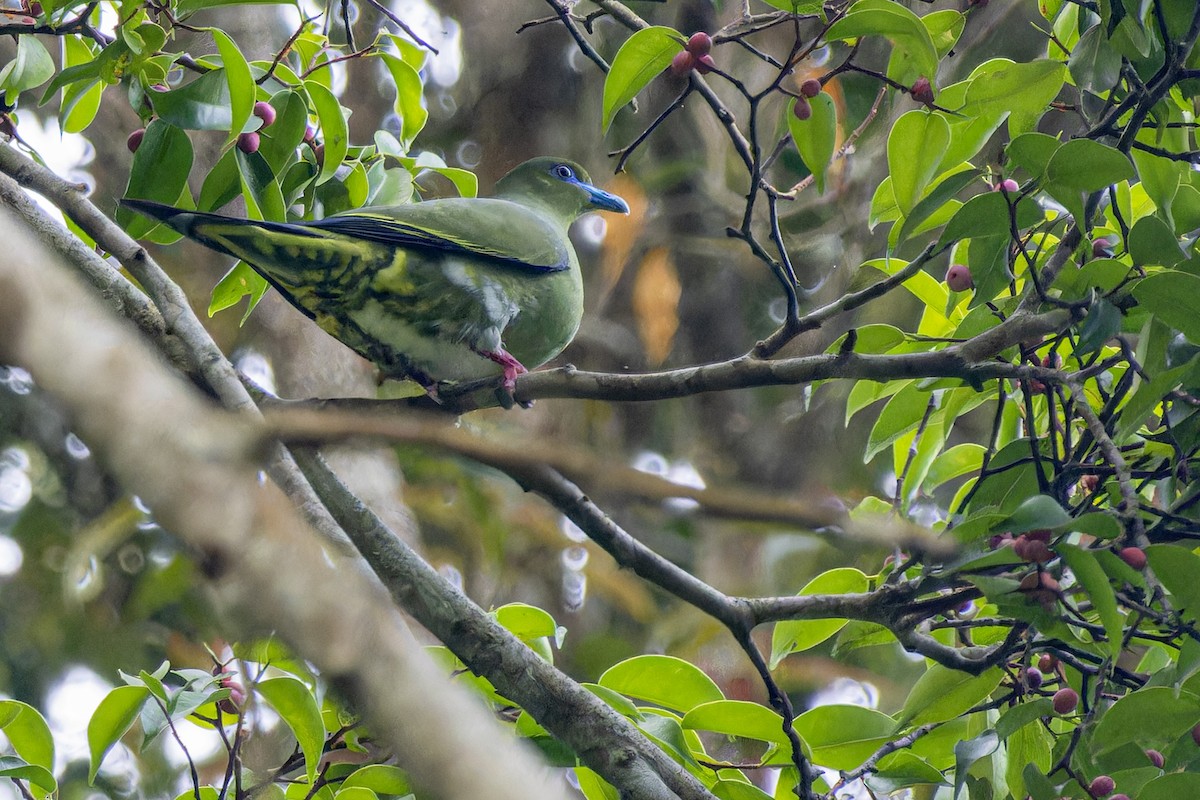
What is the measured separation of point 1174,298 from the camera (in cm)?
165

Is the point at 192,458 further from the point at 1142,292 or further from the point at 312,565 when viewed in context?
the point at 1142,292

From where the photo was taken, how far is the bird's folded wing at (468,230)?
2.71 meters

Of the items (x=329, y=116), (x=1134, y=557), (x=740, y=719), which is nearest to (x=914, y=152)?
(x=1134, y=557)

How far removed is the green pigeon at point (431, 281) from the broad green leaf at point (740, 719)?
924mm

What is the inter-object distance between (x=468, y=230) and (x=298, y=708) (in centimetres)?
143

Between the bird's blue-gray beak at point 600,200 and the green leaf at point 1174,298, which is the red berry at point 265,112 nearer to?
the green leaf at point 1174,298

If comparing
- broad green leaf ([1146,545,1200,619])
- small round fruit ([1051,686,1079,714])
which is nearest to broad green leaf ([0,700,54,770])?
small round fruit ([1051,686,1079,714])

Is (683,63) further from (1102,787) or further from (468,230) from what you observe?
(1102,787)

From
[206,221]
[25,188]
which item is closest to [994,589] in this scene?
[206,221]

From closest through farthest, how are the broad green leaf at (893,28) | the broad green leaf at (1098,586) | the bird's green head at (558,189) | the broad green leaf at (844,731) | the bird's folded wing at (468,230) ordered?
the broad green leaf at (1098,586), the broad green leaf at (893,28), the broad green leaf at (844,731), the bird's folded wing at (468,230), the bird's green head at (558,189)

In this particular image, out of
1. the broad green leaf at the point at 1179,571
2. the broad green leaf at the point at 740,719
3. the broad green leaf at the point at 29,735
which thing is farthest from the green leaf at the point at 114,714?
the broad green leaf at the point at 1179,571

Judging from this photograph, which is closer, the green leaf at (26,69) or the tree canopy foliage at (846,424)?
the tree canopy foliage at (846,424)

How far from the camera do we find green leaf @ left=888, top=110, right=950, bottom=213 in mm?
1930

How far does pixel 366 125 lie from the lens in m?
6.02
